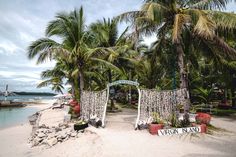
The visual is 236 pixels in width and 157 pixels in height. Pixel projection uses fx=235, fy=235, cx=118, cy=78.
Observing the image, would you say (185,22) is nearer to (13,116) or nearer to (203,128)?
(203,128)

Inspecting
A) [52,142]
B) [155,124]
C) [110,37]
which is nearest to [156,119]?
[155,124]

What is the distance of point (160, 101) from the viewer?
11.6 meters

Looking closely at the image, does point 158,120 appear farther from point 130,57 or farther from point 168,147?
point 130,57

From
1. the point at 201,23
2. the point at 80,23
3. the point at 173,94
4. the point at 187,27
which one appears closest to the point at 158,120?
the point at 173,94

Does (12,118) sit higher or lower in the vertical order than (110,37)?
lower

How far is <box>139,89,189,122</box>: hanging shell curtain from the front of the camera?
11391 millimetres

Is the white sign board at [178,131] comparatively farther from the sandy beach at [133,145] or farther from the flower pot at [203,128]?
the sandy beach at [133,145]

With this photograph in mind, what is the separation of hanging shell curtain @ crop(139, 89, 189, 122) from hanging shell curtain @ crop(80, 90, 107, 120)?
6.99 ft

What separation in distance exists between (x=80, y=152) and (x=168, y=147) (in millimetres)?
3189

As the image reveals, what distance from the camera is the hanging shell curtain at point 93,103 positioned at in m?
12.3

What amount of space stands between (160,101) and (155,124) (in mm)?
1458

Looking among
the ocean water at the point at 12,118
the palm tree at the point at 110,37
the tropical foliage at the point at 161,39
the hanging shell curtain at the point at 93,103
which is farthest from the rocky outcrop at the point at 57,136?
the ocean water at the point at 12,118

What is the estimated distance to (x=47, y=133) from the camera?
1315 cm

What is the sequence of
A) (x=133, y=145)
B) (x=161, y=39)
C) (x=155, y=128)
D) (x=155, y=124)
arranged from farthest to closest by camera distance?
(x=161, y=39) → (x=155, y=124) → (x=155, y=128) → (x=133, y=145)
